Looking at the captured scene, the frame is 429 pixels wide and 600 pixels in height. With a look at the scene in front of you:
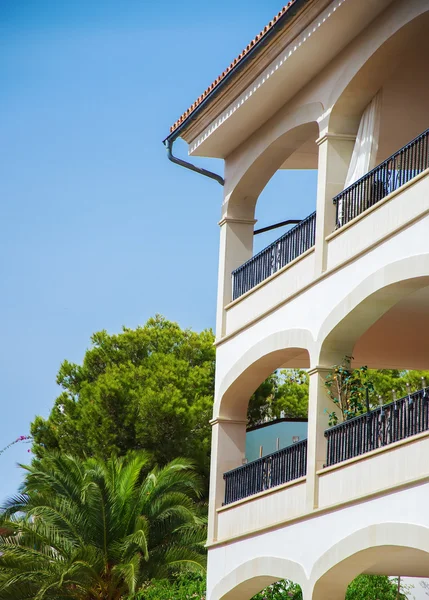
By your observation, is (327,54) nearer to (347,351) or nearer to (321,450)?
(347,351)

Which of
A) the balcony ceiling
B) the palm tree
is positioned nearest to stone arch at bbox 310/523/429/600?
the balcony ceiling

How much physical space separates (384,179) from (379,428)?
11.9ft

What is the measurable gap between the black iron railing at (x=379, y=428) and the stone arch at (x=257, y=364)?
1590 mm

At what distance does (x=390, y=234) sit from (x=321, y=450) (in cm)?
352

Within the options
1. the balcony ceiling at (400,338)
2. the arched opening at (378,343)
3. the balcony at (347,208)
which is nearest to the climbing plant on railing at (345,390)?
the arched opening at (378,343)

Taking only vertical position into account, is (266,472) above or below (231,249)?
below

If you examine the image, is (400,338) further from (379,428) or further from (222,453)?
(379,428)

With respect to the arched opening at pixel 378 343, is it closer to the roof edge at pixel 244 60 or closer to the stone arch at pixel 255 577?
the stone arch at pixel 255 577

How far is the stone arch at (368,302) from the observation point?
14.9 metres

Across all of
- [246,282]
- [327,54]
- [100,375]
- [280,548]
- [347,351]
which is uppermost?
[100,375]

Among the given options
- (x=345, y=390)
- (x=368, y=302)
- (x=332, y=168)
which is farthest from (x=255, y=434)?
(x=368, y=302)

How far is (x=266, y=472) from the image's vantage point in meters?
19.1

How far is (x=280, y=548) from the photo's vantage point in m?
17.6

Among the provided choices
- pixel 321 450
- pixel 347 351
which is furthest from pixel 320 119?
pixel 321 450
